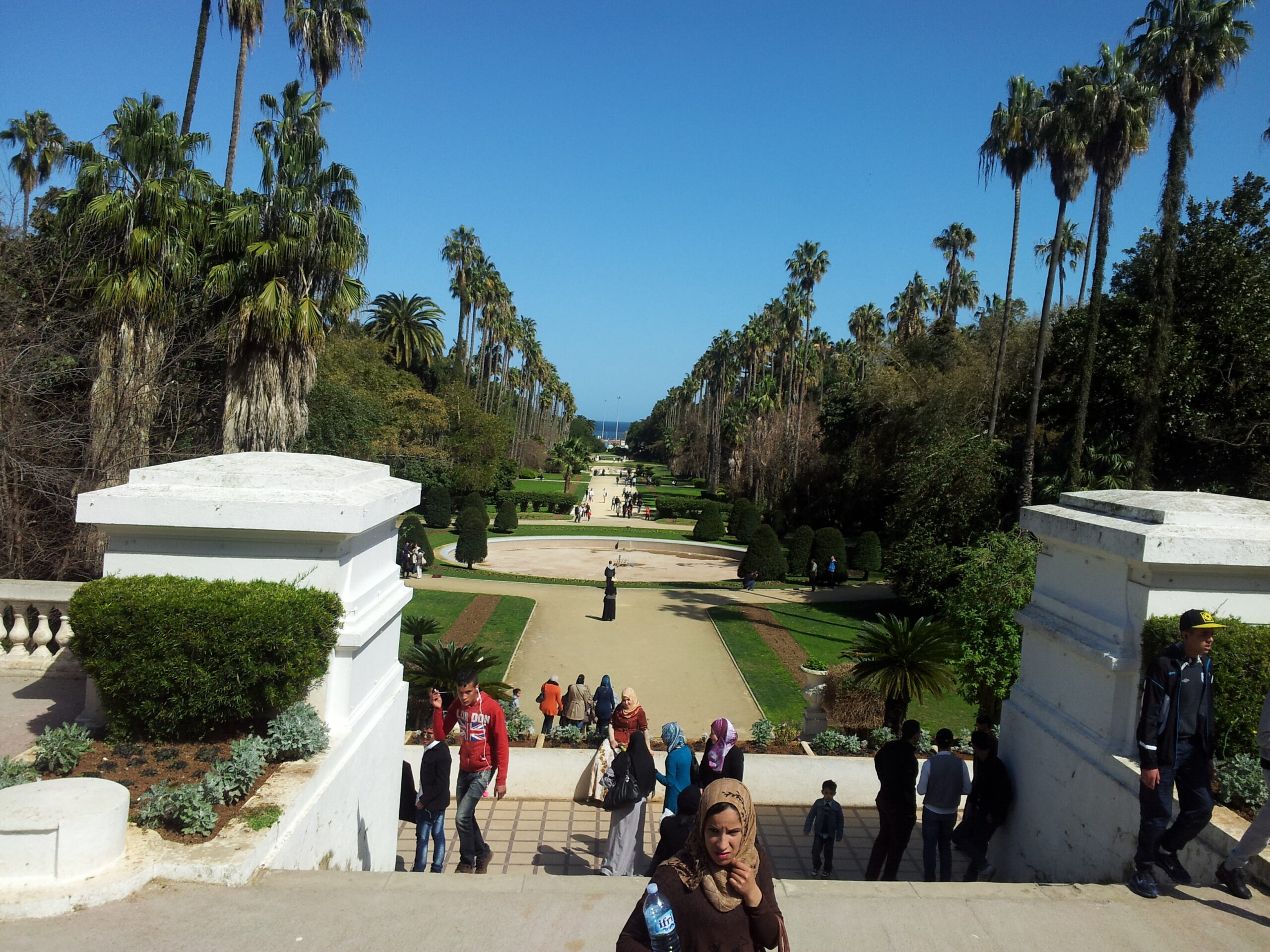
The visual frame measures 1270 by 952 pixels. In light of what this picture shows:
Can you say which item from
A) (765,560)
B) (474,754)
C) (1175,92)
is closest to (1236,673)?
(474,754)

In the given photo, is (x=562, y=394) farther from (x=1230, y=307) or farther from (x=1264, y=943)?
(x=1264, y=943)

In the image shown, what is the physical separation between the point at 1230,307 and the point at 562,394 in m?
113

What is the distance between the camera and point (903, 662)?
12.5 metres

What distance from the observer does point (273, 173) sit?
54.1 ft

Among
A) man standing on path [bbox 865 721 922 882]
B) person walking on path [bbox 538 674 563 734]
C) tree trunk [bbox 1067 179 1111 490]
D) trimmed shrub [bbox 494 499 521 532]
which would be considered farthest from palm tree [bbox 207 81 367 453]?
trimmed shrub [bbox 494 499 521 532]

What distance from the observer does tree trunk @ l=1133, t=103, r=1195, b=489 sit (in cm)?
2131

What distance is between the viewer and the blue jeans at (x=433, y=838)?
6.70 meters

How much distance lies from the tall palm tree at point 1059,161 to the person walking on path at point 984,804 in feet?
66.3

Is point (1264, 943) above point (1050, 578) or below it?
below

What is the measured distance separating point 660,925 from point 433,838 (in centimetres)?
453

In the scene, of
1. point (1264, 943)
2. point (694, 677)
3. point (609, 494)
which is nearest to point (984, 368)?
point (694, 677)

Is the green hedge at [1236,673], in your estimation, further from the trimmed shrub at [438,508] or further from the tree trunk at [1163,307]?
the trimmed shrub at [438,508]

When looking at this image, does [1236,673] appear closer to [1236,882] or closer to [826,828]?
[1236,882]

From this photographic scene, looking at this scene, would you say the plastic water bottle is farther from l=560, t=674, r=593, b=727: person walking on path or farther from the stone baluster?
l=560, t=674, r=593, b=727: person walking on path
